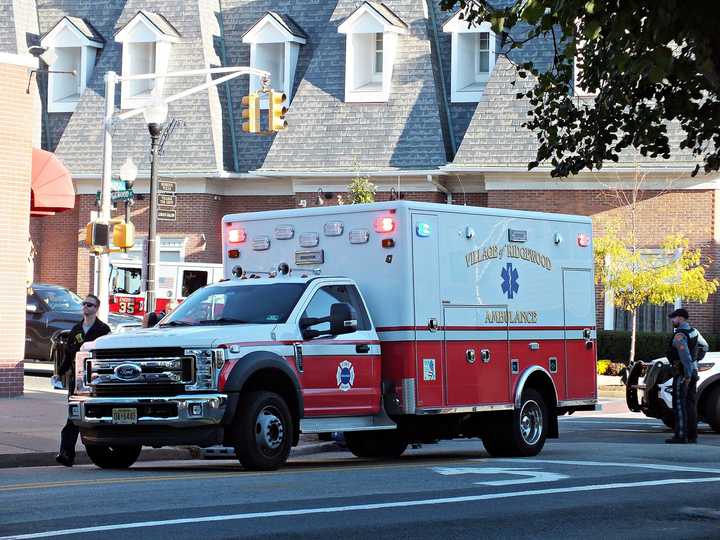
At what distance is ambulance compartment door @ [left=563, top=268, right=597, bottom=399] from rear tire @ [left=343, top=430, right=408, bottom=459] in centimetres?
234

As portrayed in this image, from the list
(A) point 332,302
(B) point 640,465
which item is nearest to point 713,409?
(B) point 640,465

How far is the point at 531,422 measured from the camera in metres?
18.0

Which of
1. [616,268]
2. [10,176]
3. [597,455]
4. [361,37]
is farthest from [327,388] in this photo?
[361,37]

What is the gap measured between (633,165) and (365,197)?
256 inches

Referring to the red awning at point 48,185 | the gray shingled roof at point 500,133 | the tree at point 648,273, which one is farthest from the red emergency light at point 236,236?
the gray shingled roof at point 500,133

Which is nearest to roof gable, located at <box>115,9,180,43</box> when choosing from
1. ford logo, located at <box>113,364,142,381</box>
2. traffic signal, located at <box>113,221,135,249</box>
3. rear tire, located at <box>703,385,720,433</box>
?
traffic signal, located at <box>113,221,135,249</box>

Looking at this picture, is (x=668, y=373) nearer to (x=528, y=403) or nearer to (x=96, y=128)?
(x=528, y=403)

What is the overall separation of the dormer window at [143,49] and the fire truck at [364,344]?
22.8m

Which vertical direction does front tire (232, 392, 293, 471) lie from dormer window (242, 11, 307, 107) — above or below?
below

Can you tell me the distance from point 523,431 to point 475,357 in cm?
141

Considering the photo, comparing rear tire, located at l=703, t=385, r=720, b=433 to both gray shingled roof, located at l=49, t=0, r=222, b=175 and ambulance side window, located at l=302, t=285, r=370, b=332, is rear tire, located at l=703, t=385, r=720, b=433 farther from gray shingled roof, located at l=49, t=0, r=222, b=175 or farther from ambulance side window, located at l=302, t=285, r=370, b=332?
gray shingled roof, located at l=49, t=0, r=222, b=175

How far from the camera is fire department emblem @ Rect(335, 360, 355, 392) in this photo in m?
15.6

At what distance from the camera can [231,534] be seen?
10.1m

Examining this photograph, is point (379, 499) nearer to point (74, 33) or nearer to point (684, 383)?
point (684, 383)
